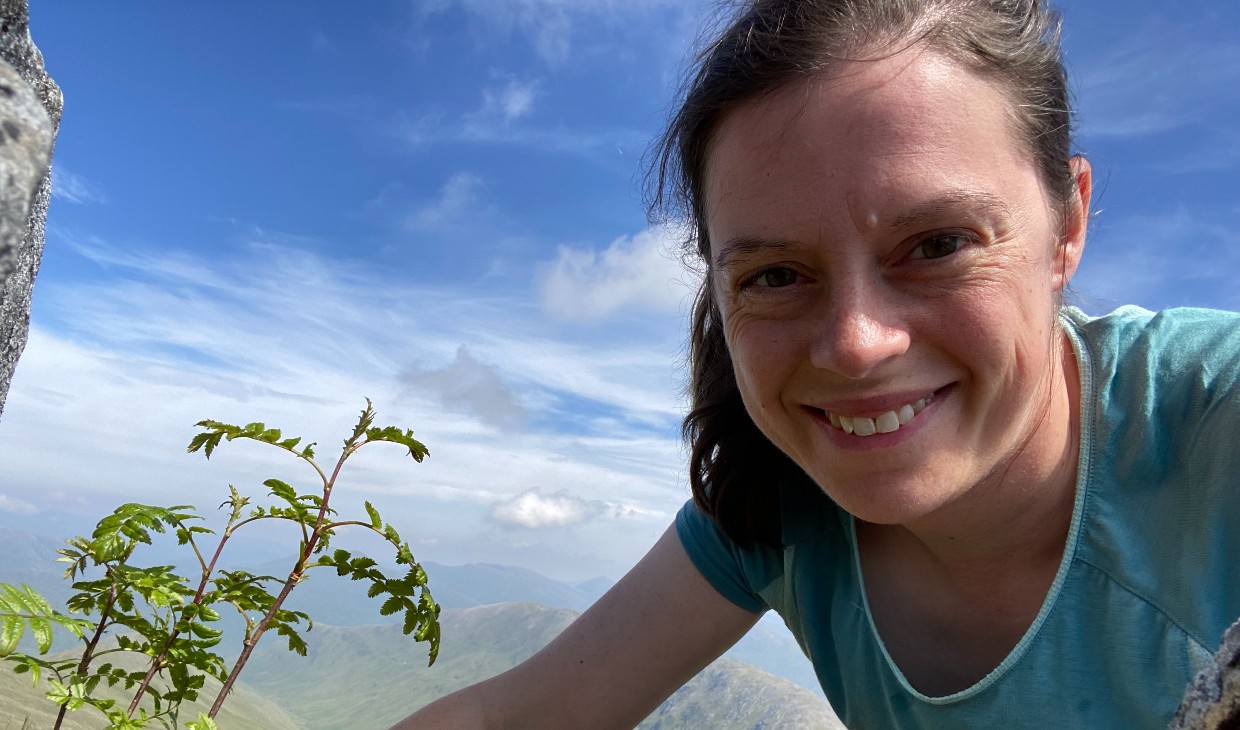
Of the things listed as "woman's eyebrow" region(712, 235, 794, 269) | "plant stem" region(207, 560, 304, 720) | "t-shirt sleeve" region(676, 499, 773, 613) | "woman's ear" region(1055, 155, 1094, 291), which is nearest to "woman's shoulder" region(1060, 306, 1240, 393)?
"woman's ear" region(1055, 155, 1094, 291)

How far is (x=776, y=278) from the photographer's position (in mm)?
2326

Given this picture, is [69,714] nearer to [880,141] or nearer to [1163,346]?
[880,141]

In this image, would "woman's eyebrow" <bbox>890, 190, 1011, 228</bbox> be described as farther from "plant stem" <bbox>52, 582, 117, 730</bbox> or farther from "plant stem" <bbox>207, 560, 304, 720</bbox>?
"plant stem" <bbox>52, 582, 117, 730</bbox>

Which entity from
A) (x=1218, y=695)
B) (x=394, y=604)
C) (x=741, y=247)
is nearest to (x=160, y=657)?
(x=394, y=604)

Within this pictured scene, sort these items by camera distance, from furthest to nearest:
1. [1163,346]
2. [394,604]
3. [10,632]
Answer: [1163,346] → [394,604] → [10,632]

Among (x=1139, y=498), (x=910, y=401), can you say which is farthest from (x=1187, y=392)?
(x=910, y=401)

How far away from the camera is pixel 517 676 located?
3.30 metres

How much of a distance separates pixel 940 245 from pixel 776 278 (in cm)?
46

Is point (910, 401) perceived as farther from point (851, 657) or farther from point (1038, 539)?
point (851, 657)

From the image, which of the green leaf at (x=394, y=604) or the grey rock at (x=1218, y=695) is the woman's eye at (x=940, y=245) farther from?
the green leaf at (x=394, y=604)

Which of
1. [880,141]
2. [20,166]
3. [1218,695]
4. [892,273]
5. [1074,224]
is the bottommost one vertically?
[1218,695]

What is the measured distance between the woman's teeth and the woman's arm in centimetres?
129

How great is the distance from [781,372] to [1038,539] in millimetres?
1125

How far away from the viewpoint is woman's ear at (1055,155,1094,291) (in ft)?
8.52
